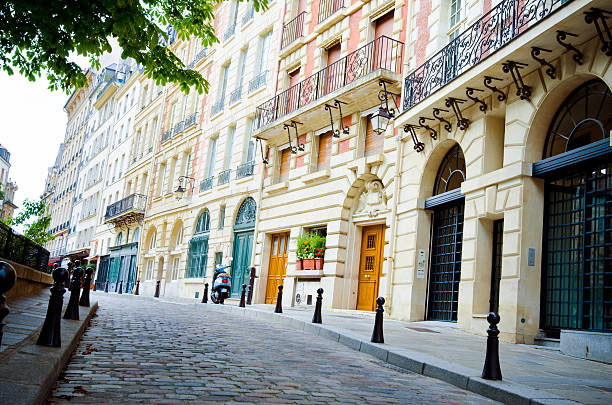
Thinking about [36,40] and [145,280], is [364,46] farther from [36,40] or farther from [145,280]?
[145,280]

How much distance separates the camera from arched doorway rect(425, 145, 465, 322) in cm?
1266

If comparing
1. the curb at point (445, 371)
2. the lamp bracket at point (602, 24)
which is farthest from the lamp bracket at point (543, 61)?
the curb at point (445, 371)

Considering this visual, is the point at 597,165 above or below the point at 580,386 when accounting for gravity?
above

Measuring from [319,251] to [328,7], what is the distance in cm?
846

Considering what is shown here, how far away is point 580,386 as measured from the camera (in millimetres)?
5539

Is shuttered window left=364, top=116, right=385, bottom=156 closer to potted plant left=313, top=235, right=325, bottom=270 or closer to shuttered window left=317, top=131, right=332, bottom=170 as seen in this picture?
shuttered window left=317, top=131, right=332, bottom=170

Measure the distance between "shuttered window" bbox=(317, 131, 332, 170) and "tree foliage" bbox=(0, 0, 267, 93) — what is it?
9.46 meters

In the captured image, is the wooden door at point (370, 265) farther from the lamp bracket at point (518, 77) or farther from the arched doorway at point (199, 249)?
the arched doorway at point (199, 249)

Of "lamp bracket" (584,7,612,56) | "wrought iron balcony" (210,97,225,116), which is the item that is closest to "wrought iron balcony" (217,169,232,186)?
"wrought iron balcony" (210,97,225,116)

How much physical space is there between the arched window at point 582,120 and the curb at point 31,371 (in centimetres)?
852

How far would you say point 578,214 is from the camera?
965cm

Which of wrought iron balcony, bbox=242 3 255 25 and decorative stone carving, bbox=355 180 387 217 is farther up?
wrought iron balcony, bbox=242 3 255 25

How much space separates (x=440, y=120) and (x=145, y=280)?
22.9 m

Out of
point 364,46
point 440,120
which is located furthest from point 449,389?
point 364,46
